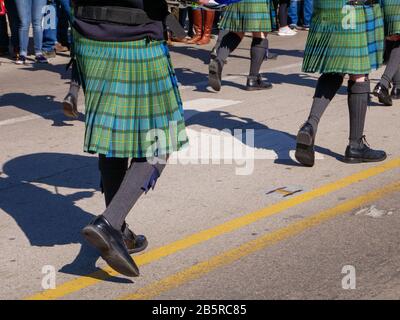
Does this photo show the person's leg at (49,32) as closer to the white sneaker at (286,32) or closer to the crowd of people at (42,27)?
the crowd of people at (42,27)

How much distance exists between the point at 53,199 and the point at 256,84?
4.29 meters

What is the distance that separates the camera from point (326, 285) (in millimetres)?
4402

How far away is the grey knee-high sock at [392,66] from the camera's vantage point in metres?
8.44

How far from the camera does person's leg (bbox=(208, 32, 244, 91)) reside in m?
9.46

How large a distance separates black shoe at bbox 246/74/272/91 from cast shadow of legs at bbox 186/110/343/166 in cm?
122

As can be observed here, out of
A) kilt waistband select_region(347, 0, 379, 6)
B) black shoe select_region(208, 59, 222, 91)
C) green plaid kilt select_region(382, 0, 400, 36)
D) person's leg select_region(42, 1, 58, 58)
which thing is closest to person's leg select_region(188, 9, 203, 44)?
person's leg select_region(42, 1, 58, 58)

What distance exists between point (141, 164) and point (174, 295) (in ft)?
2.03

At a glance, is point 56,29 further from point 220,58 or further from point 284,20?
point 220,58

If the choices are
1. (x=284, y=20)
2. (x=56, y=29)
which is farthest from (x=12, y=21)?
(x=284, y=20)

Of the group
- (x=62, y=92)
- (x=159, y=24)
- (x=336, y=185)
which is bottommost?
(x=62, y=92)

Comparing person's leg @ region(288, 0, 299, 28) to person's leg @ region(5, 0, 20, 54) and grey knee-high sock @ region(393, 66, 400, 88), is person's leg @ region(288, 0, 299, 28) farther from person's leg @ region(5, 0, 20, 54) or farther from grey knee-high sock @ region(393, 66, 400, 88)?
grey knee-high sock @ region(393, 66, 400, 88)
